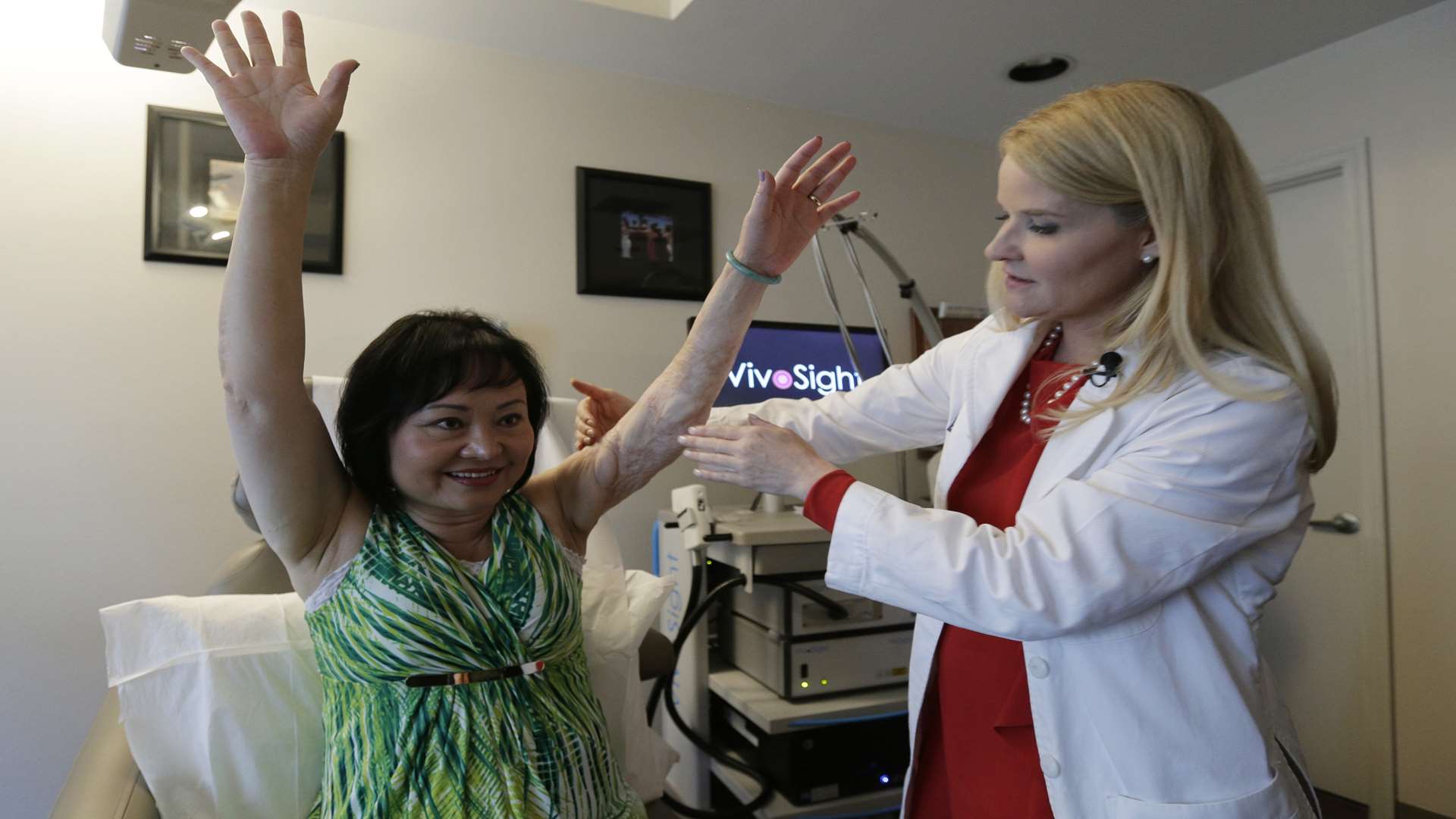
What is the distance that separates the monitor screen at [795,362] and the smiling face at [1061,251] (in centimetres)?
145

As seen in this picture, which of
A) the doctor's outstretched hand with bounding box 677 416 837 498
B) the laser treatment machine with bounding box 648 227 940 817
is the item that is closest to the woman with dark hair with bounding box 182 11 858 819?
the doctor's outstretched hand with bounding box 677 416 837 498

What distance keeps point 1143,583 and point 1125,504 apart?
0.08m

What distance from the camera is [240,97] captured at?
0.84 metres

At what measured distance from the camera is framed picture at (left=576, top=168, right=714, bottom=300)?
102 inches

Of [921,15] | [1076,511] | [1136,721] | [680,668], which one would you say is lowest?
[680,668]

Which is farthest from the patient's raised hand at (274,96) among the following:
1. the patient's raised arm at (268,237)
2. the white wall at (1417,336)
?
the white wall at (1417,336)

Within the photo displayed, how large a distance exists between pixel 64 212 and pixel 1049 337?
2.25m

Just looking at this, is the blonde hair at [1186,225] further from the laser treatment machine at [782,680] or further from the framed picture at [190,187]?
the framed picture at [190,187]

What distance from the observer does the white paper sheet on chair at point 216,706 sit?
118 cm

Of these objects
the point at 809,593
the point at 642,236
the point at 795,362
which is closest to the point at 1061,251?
the point at 809,593

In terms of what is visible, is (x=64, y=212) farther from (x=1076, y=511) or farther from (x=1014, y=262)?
(x=1076, y=511)

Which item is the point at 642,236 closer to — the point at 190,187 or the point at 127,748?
the point at 190,187

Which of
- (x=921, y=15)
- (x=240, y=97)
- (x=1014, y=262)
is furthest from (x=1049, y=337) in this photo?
(x=921, y=15)

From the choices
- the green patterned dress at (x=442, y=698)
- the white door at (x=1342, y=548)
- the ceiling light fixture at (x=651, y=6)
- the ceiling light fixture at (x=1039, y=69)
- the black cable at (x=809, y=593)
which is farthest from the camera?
the ceiling light fixture at (x=1039, y=69)
